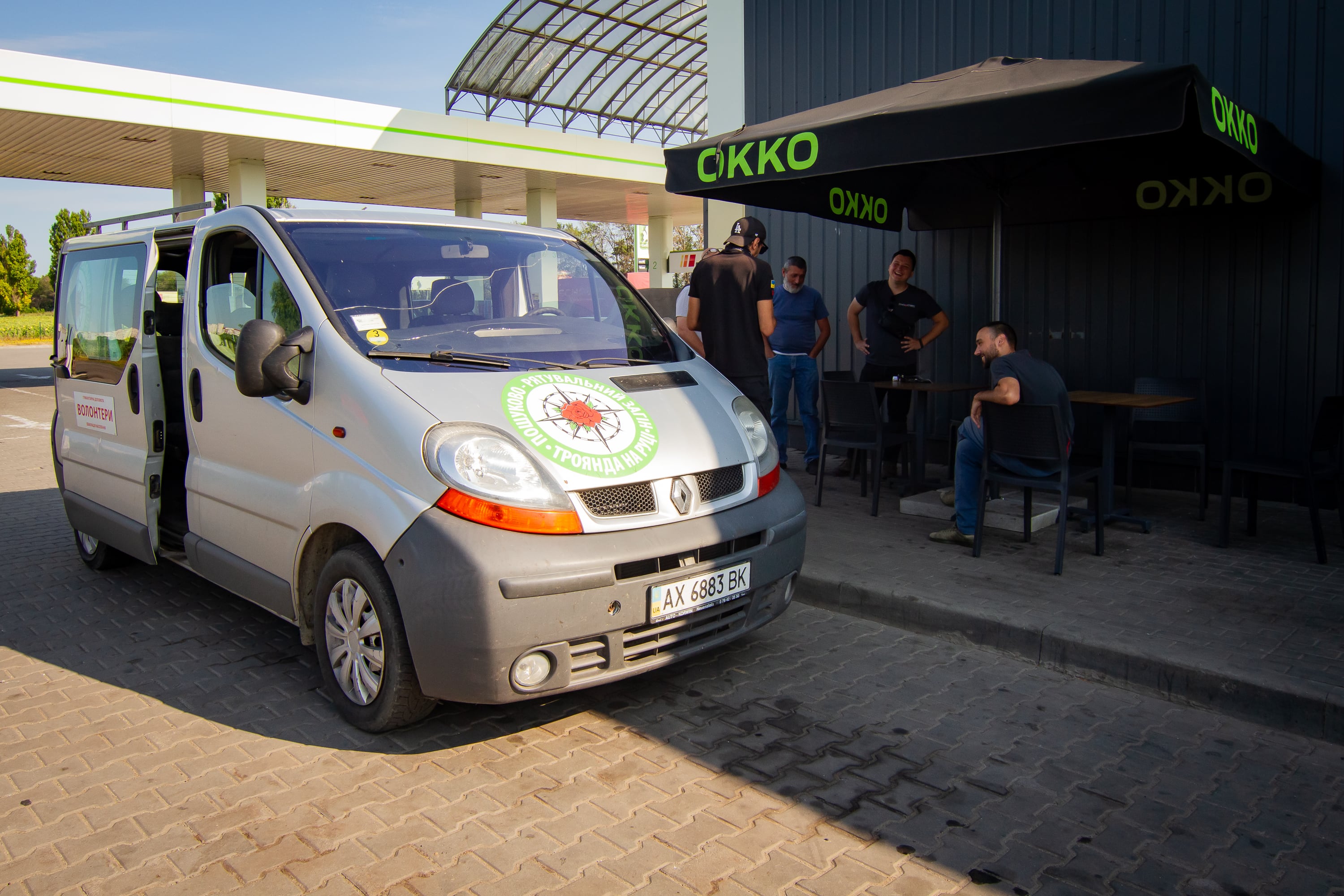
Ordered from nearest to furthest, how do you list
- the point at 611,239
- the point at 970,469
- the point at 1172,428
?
the point at 970,469 < the point at 1172,428 < the point at 611,239

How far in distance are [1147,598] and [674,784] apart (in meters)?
2.88

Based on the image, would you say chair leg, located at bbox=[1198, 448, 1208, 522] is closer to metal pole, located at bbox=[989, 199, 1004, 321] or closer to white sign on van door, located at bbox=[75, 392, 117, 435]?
metal pole, located at bbox=[989, 199, 1004, 321]

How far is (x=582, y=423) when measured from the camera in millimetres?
3525

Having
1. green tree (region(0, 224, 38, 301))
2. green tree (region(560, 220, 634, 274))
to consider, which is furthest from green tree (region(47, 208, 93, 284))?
green tree (region(560, 220, 634, 274))

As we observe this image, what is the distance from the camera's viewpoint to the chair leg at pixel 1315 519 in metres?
5.37

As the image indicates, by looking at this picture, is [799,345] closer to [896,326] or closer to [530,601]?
[896,326]

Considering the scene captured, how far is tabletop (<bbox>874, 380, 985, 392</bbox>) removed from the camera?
22.5ft

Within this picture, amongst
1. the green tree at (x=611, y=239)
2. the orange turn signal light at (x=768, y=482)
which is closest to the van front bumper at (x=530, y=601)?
the orange turn signal light at (x=768, y=482)

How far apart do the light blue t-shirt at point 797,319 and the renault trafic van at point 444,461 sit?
3774mm

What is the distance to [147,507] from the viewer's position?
15.8 ft

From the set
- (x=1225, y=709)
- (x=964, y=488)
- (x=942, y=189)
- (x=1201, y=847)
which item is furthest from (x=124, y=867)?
(x=942, y=189)

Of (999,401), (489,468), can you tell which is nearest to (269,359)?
(489,468)

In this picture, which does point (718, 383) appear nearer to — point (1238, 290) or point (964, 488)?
point (964, 488)

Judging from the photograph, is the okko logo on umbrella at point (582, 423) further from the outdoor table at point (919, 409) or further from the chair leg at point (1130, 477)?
the chair leg at point (1130, 477)
